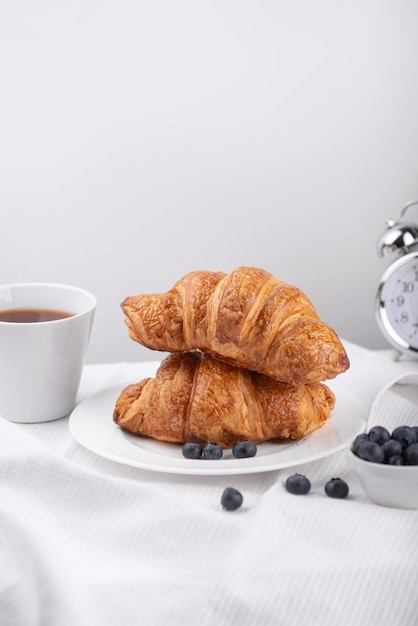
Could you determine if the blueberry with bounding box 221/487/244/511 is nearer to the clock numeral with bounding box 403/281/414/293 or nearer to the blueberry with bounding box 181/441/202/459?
the blueberry with bounding box 181/441/202/459

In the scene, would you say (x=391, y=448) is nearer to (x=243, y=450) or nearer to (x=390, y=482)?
(x=390, y=482)

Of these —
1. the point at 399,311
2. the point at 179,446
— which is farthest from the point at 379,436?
the point at 399,311

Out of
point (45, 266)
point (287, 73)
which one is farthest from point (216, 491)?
point (287, 73)

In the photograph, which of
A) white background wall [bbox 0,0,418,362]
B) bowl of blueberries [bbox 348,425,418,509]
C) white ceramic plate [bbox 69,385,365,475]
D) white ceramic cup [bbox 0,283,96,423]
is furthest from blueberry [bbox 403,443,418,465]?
white background wall [bbox 0,0,418,362]

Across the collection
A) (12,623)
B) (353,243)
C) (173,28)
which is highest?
(173,28)

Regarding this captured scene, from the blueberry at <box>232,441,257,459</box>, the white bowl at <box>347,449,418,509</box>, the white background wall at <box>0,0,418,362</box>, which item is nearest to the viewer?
the white bowl at <box>347,449,418,509</box>

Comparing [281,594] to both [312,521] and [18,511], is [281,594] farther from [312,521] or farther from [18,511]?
[18,511]
